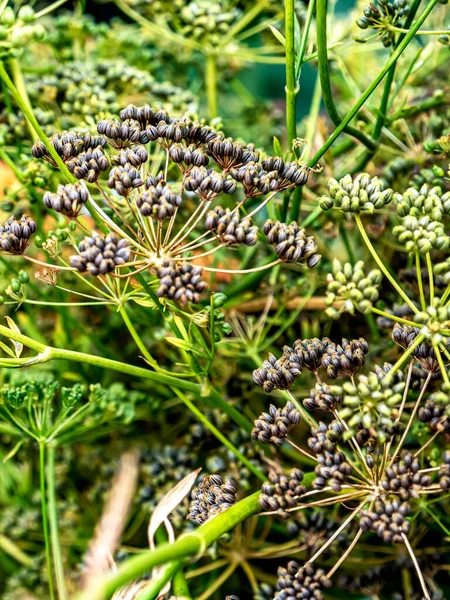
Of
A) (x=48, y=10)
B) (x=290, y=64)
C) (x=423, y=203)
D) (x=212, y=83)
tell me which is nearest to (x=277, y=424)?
(x=423, y=203)

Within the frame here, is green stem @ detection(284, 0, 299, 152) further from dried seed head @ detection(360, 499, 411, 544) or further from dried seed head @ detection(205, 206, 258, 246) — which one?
dried seed head @ detection(360, 499, 411, 544)

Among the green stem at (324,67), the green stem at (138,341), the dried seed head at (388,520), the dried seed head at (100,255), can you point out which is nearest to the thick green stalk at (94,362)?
the green stem at (138,341)

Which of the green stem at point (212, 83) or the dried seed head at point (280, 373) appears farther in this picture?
the green stem at point (212, 83)

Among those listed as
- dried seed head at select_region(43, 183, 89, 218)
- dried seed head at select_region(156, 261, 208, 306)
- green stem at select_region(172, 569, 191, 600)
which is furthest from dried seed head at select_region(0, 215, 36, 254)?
green stem at select_region(172, 569, 191, 600)

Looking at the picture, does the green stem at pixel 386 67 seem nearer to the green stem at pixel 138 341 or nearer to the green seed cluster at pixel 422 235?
the green seed cluster at pixel 422 235

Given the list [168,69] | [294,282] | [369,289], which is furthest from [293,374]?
[168,69]
